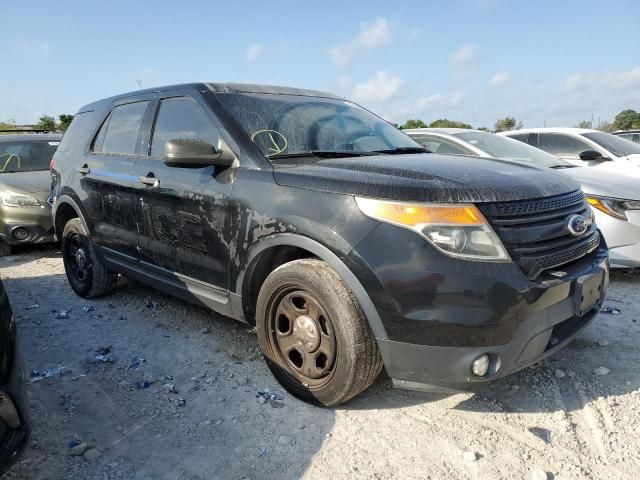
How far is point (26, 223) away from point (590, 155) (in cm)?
737

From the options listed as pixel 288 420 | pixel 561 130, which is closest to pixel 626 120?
pixel 561 130

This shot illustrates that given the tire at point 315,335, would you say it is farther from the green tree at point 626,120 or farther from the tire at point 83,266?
the green tree at point 626,120

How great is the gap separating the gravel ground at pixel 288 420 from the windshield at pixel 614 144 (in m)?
3.94

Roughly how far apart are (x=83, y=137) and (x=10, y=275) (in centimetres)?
217

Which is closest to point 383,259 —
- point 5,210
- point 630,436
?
point 630,436

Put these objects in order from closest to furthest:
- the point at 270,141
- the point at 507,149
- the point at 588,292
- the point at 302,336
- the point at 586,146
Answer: the point at 588,292
the point at 302,336
the point at 270,141
the point at 507,149
the point at 586,146

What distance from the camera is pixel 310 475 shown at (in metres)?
2.12

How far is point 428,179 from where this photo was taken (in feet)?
7.55

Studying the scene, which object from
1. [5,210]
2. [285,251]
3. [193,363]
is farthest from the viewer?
[5,210]

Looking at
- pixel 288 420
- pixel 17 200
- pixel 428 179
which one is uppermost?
pixel 428 179

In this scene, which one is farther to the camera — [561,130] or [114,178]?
[561,130]

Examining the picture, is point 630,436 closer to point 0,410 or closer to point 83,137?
point 0,410

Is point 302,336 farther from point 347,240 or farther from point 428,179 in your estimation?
point 428,179

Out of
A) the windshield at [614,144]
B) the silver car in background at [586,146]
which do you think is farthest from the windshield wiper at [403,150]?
the windshield at [614,144]
